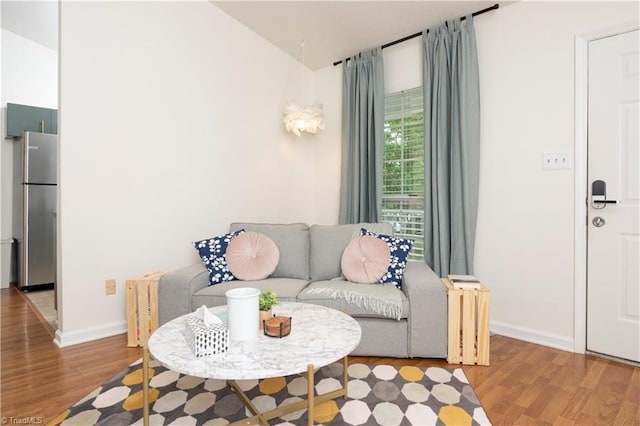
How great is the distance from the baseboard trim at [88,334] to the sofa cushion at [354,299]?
4.74 feet

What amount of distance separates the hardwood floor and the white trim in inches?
9.8

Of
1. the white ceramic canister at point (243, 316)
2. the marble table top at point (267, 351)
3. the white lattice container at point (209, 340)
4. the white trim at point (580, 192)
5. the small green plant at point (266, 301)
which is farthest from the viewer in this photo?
the white trim at point (580, 192)

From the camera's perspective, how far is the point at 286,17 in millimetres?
3143

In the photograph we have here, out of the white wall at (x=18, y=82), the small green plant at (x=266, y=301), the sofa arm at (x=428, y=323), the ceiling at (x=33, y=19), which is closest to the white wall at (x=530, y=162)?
the sofa arm at (x=428, y=323)

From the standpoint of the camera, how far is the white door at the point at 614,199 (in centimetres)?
220

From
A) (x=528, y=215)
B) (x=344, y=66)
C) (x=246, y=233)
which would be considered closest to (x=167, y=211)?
(x=246, y=233)

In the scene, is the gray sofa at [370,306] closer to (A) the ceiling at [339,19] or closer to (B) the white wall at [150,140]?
(B) the white wall at [150,140]

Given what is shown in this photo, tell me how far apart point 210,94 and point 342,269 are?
2.00 metres

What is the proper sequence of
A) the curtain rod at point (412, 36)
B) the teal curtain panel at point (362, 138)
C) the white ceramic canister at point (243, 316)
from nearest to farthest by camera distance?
the white ceramic canister at point (243, 316), the curtain rod at point (412, 36), the teal curtain panel at point (362, 138)

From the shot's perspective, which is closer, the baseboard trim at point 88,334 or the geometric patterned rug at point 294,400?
the geometric patterned rug at point 294,400

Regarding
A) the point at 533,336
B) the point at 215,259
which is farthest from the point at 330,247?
the point at 533,336

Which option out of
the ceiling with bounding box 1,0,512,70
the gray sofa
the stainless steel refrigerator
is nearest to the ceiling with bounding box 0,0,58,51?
the ceiling with bounding box 1,0,512,70

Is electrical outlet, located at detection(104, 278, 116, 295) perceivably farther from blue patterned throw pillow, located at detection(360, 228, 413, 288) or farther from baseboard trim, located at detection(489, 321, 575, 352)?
baseboard trim, located at detection(489, 321, 575, 352)

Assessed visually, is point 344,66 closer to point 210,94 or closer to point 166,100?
point 210,94
